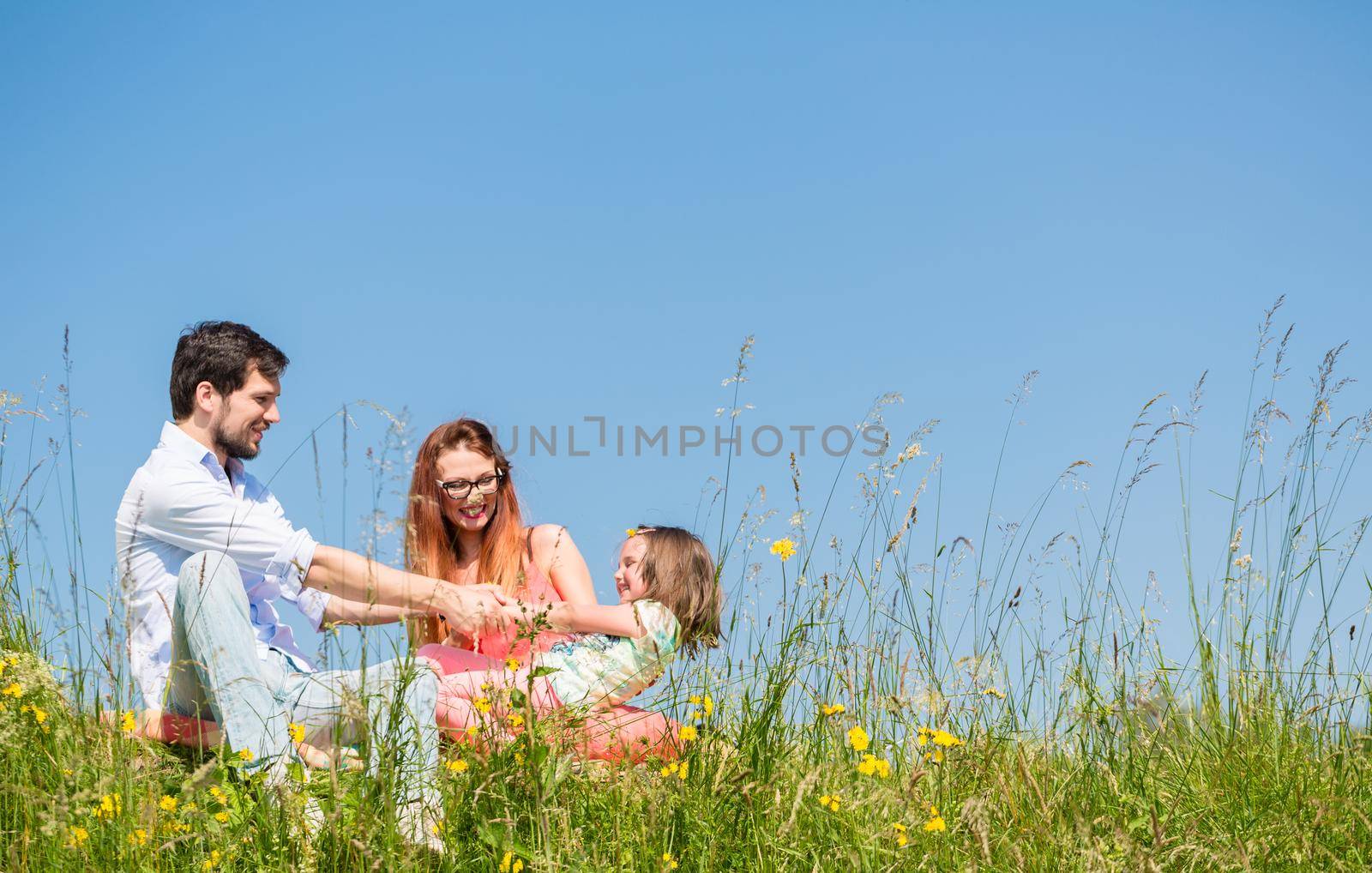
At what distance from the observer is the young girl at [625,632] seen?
364cm

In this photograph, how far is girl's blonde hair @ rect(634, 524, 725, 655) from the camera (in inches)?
158

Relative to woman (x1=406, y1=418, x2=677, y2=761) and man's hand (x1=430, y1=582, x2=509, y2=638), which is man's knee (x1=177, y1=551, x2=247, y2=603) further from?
woman (x1=406, y1=418, x2=677, y2=761)

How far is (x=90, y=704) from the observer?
310cm

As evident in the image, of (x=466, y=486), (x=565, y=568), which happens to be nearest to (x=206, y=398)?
(x=466, y=486)

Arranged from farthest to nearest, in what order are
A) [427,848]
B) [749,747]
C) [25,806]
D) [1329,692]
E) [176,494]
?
1. [176,494]
2. [1329,692]
3. [749,747]
4. [25,806]
5. [427,848]

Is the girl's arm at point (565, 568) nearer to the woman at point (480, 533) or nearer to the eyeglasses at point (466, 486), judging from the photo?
the woman at point (480, 533)

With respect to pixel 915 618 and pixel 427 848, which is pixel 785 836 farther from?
pixel 915 618

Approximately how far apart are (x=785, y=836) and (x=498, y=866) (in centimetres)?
67

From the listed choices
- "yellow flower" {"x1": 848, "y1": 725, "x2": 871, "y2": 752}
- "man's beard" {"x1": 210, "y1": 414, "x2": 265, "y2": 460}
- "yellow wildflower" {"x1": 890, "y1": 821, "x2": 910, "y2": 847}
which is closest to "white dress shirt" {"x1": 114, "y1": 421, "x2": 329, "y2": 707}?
"man's beard" {"x1": 210, "y1": 414, "x2": 265, "y2": 460}

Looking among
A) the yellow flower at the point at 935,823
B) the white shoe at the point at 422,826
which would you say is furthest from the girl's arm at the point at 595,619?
the yellow flower at the point at 935,823

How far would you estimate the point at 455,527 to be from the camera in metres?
4.58

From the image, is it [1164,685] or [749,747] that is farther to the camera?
[1164,685]

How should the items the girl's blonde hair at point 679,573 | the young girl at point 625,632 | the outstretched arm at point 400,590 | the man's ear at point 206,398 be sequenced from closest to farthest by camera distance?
the outstretched arm at point 400,590
the young girl at point 625,632
the girl's blonde hair at point 679,573
the man's ear at point 206,398

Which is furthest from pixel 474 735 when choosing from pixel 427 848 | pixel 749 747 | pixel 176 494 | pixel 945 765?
pixel 176 494
